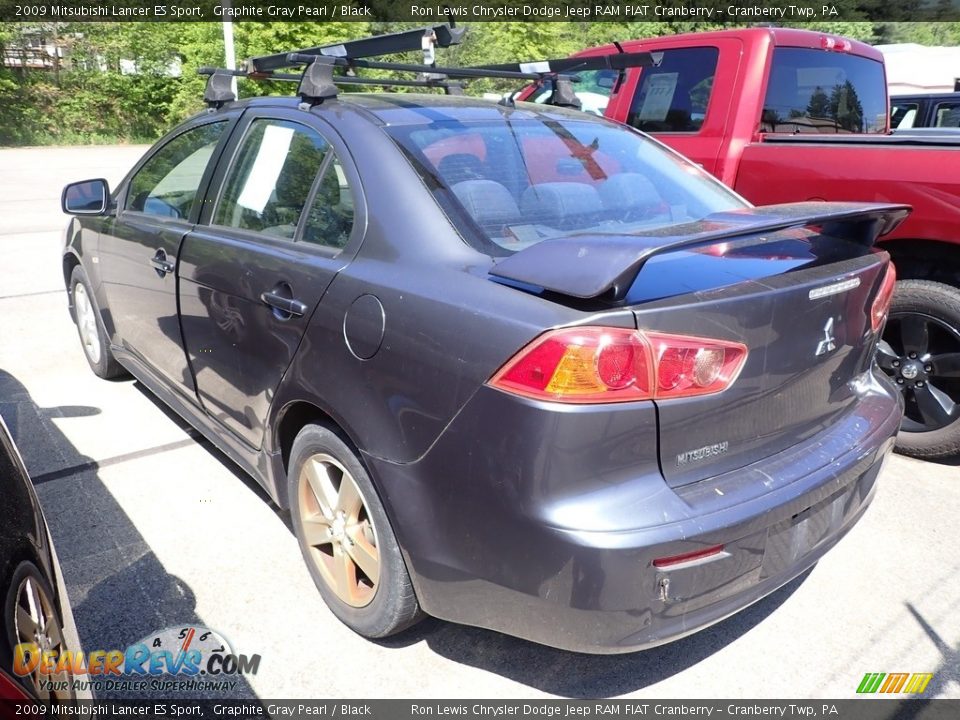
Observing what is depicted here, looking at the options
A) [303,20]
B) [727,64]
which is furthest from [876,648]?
[303,20]

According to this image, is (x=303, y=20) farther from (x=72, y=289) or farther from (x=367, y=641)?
(x=367, y=641)

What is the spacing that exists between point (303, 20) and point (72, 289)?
995 inches

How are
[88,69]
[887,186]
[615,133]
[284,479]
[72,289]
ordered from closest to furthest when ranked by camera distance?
[284,479], [615,133], [887,186], [72,289], [88,69]

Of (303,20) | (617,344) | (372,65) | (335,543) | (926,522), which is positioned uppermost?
(303,20)

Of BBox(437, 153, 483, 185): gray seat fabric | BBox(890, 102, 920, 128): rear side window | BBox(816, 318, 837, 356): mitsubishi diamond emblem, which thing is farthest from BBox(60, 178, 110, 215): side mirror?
BBox(890, 102, 920, 128): rear side window

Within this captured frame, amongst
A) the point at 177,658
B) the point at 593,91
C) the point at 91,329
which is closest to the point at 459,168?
the point at 177,658

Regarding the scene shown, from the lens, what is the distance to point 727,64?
4.30 meters

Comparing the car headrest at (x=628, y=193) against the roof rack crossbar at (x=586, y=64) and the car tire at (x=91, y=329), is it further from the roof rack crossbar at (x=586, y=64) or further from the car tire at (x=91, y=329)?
the car tire at (x=91, y=329)

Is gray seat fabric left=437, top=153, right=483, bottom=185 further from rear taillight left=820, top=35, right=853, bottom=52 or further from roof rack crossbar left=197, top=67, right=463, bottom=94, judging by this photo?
rear taillight left=820, top=35, right=853, bottom=52

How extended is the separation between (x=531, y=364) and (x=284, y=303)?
1051 millimetres

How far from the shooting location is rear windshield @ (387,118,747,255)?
→ 233 cm

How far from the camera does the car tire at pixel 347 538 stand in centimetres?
226

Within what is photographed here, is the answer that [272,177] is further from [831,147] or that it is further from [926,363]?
[926,363]

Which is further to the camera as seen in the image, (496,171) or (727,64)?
(727,64)
